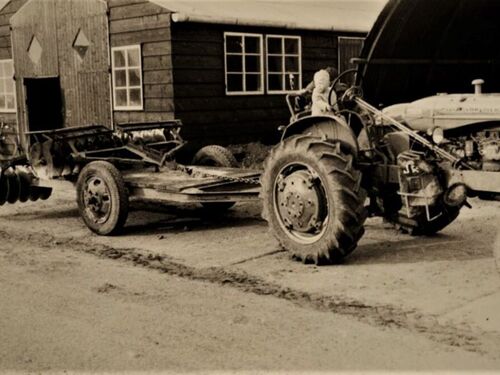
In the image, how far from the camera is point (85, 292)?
6520 mm

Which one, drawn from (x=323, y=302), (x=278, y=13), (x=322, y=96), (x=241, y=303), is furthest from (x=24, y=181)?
(x=278, y=13)

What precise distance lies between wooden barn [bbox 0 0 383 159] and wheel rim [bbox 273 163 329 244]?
849cm

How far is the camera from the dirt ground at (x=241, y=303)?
4.87 metres

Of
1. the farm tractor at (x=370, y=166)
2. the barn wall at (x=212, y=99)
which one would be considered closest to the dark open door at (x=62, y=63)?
the barn wall at (x=212, y=99)

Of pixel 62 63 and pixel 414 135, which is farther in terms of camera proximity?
pixel 62 63

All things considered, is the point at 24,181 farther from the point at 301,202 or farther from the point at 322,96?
the point at 301,202

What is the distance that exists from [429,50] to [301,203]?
2714 millimetres

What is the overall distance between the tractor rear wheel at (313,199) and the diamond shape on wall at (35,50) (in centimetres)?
1349

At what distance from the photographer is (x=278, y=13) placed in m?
18.2

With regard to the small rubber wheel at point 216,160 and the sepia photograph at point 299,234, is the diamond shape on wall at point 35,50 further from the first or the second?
the small rubber wheel at point 216,160

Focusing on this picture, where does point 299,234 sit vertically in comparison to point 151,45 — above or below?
below

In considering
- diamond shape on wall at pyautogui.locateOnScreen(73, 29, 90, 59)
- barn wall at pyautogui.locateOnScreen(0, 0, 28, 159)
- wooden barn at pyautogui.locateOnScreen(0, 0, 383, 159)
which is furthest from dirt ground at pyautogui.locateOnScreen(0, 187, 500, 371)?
barn wall at pyautogui.locateOnScreen(0, 0, 28, 159)

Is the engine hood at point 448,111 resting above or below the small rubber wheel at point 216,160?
above

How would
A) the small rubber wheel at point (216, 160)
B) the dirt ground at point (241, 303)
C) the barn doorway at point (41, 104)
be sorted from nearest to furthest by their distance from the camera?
1. the dirt ground at point (241, 303)
2. the small rubber wheel at point (216, 160)
3. the barn doorway at point (41, 104)
